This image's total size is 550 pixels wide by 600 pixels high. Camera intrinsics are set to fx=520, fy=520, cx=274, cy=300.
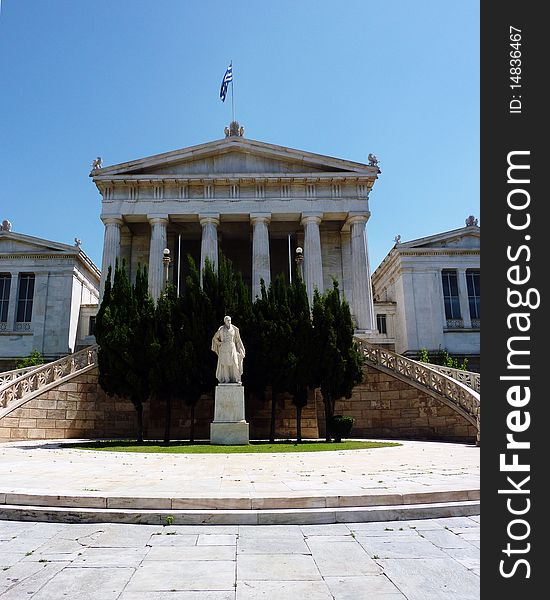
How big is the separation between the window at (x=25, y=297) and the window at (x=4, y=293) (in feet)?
3.19

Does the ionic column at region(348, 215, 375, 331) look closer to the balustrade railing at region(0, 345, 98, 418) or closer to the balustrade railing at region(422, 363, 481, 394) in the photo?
the balustrade railing at region(422, 363, 481, 394)

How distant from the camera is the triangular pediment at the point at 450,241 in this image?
156 ft

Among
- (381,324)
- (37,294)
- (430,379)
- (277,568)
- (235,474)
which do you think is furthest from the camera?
(381,324)

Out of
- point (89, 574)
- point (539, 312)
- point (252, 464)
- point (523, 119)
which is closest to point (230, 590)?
point (89, 574)

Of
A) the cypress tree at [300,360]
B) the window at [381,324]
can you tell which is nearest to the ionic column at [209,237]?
the cypress tree at [300,360]

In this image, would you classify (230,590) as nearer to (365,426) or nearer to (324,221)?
(365,426)

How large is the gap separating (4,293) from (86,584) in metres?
47.1

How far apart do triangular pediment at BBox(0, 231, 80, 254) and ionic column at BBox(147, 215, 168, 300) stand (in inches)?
423

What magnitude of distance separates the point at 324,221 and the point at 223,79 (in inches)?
556

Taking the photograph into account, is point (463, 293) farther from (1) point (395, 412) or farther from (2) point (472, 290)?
(1) point (395, 412)

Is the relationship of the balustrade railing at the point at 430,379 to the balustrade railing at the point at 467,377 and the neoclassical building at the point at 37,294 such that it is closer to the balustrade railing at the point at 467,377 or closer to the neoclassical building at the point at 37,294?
the balustrade railing at the point at 467,377

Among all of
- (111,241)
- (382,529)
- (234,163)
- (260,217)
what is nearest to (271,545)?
(382,529)

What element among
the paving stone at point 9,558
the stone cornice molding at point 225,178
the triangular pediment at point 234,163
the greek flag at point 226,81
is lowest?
the paving stone at point 9,558

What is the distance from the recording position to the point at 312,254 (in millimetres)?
39500
